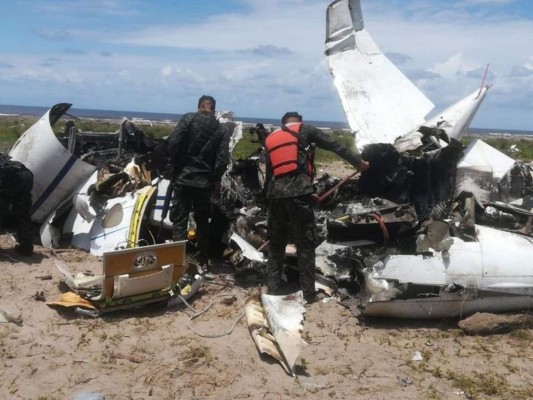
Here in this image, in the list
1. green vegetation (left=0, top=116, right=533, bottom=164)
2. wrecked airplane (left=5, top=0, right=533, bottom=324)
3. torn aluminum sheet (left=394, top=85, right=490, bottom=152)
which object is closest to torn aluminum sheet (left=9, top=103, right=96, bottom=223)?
wrecked airplane (left=5, top=0, right=533, bottom=324)

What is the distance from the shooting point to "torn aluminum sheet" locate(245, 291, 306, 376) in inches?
165

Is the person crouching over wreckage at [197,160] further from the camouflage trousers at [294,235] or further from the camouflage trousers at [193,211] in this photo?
the camouflage trousers at [294,235]

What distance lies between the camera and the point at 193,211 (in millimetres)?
6383

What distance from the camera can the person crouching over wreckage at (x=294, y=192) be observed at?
528 cm

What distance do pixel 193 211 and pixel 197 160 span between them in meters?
0.66

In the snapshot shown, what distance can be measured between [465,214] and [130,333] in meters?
3.50

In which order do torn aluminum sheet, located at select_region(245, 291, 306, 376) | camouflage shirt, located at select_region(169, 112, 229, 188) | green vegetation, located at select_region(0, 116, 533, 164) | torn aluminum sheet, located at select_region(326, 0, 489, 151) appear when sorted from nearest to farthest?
torn aluminum sheet, located at select_region(245, 291, 306, 376)
camouflage shirt, located at select_region(169, 112, 229, 188)
torn aluminum sheet, located at select_region(326, 0, 489, 151)
green vegetation, located at select_region(0, 116, 533, 164)

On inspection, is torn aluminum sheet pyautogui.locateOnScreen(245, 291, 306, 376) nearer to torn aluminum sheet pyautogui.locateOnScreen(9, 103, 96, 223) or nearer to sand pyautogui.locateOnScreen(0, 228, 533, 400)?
sand pyautogui.locateOnScreen(0, 228, 533, 400)

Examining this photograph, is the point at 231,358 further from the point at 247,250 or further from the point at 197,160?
the point at 197,160

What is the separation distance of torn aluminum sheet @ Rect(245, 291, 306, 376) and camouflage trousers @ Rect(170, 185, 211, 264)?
4.68 ft

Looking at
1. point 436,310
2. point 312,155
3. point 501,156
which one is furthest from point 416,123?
point 436,310

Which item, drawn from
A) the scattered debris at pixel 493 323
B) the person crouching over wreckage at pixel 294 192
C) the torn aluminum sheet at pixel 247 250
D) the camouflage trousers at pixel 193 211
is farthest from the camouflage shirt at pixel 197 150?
the scattered debris at pixel 493 323

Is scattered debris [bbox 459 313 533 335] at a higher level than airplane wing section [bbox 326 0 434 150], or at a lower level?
lower

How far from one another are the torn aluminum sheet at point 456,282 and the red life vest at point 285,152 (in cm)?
124
